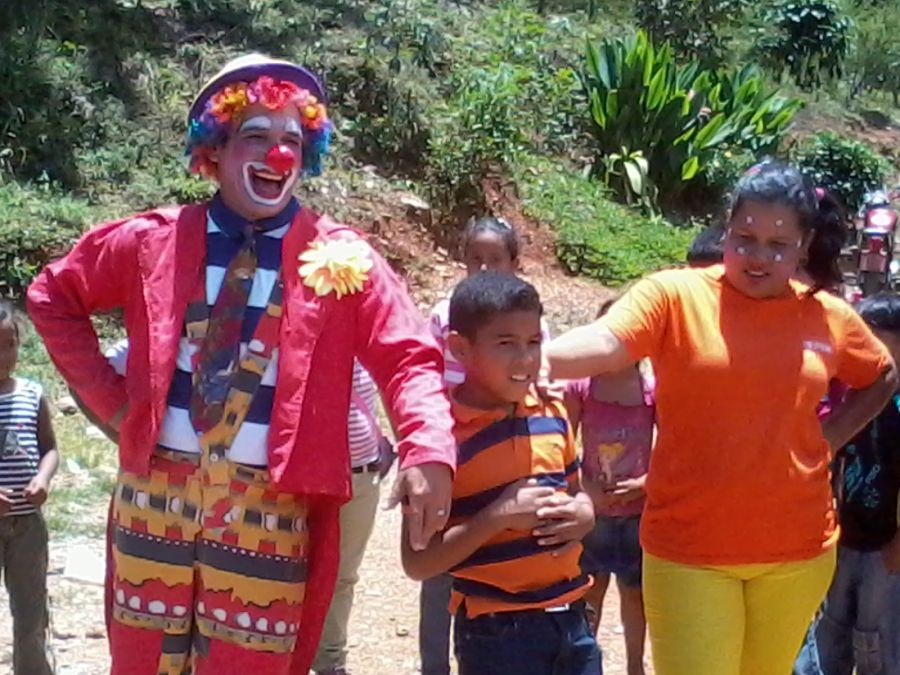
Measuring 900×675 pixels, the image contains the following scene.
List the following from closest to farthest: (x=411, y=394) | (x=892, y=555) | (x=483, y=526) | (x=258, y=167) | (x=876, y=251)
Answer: (x=411, y=394) < (x=483, y=526) < (x=258, y=167) < (x=892, y=555) < (x=876, y=251)

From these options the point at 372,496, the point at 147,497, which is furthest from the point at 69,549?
the point at 147,497

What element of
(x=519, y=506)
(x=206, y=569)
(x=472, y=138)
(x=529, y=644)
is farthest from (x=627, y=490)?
(x=472, y=138)

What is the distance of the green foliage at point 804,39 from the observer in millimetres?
17969

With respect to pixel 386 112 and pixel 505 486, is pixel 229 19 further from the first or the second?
pixel 505 486

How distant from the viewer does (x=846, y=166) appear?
13.3 meters

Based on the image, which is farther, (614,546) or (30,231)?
(30,231)

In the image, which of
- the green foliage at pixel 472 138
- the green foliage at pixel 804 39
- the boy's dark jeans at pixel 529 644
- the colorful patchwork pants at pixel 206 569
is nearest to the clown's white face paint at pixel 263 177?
the colorful patchwork pants at pixel 206 569

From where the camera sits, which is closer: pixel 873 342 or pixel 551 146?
pixel 873 342

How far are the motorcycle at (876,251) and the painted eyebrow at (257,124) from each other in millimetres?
4103

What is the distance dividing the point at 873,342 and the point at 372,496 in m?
1.58

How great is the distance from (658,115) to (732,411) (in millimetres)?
9941

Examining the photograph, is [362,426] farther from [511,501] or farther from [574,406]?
[511,501]

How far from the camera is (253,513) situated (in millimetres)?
2797

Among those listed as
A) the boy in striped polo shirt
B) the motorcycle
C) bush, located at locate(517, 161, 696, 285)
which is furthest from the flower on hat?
bush, located at locate(517, 161, 696, 285)
